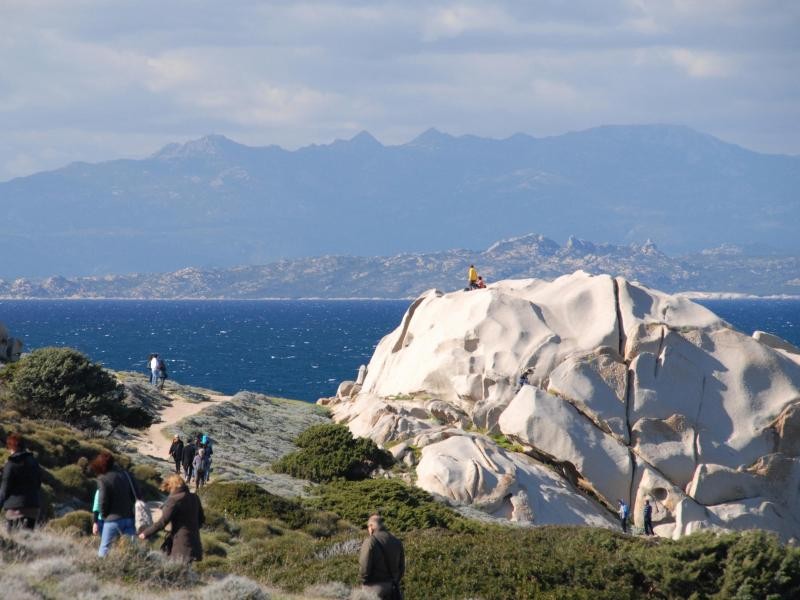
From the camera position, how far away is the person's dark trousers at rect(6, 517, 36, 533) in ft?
59.7

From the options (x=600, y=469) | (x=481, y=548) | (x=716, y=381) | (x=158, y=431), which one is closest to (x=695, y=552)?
(x=481, y=548)

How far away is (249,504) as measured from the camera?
30297 millimetres

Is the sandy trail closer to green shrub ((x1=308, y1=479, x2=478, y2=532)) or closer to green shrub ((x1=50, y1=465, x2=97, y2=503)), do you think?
green shrub ((x1=308, y1=479, x2=478, y2=532))

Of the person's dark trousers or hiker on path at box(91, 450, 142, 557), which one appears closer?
hiker on path at box(91, 450, 142, 557)

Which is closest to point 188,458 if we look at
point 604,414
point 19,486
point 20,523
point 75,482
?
point 75,482

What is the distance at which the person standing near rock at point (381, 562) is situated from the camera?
17500mm

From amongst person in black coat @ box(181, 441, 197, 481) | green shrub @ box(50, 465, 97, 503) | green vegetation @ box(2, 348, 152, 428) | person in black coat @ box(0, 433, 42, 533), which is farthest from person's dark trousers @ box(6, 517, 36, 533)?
green vegetation @ box(2, 348, 152, 428)

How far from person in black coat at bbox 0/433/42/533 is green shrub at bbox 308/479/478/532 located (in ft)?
46.6

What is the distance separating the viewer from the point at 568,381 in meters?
44.9

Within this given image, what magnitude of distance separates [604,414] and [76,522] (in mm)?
24918

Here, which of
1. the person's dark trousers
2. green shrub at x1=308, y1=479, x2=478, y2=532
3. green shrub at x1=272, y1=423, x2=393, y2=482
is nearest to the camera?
the person's dark trousers

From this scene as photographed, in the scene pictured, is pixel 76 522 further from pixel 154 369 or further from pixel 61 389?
pixel 154 369

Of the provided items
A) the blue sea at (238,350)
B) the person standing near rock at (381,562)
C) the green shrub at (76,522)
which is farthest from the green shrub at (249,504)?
the blue sea at (238,350)

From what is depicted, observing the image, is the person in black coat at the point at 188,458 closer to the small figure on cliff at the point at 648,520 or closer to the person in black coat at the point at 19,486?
the person in black coat at the point at 19,486
